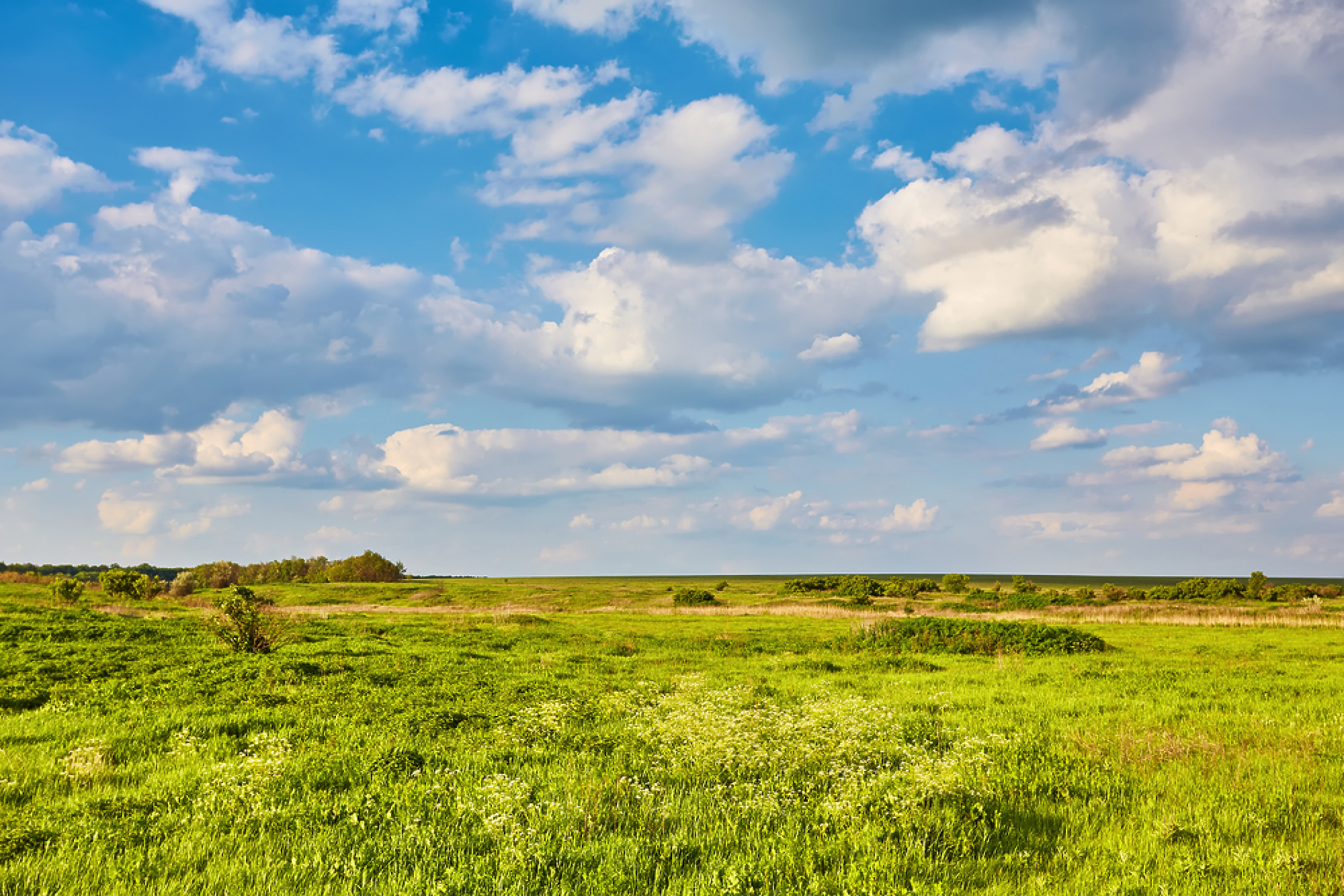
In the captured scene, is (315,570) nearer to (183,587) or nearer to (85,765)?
(183,587)

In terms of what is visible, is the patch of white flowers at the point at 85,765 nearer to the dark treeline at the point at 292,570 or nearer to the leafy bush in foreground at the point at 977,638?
the leafy bush in foreground at the point at 977,638

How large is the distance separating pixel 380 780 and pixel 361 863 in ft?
9.99

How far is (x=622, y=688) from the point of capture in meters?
20.4

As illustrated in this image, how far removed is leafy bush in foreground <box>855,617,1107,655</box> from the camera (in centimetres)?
3431

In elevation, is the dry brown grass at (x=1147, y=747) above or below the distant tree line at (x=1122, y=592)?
above

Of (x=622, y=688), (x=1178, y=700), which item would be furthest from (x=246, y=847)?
(x=1178, y=700)

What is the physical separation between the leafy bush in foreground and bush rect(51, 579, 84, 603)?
59.3m

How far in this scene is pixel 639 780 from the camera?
34.1 feet

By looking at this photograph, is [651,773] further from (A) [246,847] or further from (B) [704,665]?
(B) [704,665]

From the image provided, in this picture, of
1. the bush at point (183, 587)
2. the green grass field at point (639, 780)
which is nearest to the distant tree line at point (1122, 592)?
the green grass field at point (639, 780)

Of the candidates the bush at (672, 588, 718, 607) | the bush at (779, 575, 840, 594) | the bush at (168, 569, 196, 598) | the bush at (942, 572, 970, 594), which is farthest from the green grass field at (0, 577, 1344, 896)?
the bush at (779, 575, 840, 594)

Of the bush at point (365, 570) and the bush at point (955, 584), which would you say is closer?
Answer: the bush at point (955, 584)

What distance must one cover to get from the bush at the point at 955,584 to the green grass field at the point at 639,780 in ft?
285

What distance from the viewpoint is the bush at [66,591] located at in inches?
2023
